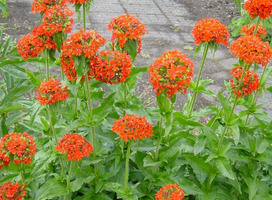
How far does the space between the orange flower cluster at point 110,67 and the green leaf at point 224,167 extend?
1039mm

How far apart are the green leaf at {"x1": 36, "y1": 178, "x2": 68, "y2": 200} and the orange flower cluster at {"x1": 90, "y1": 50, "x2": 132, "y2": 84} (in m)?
0.95

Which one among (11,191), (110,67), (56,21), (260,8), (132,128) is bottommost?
(11,191)

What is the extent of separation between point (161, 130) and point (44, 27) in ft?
3.95

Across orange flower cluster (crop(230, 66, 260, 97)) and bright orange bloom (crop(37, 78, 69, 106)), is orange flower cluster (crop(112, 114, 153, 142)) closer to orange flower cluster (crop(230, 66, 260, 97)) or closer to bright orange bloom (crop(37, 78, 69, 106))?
bright orange bloom (crop(37, 78, 69, 106))

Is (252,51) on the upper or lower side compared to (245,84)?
upper

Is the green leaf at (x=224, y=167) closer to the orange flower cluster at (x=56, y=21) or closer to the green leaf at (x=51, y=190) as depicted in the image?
the green leaf at (x=51, y=190)

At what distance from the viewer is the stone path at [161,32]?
5.80 metres

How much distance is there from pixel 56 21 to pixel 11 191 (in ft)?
4.12

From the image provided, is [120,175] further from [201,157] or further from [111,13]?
[111,13]

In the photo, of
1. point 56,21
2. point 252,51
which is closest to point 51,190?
point 56,21

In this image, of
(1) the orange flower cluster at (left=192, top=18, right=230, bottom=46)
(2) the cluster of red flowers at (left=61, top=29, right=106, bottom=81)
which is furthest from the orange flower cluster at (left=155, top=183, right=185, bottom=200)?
(1) the orange flower cluster at (left=192, top=18, right=230, bottom=46)

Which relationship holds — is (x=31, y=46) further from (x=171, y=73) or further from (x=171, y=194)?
(x=171, y=194)

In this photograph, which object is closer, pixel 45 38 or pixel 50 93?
pixel 50 93

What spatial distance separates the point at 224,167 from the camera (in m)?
2.54
